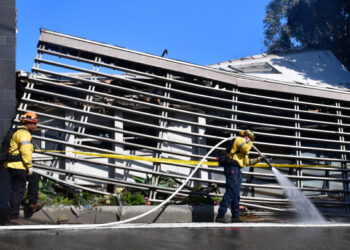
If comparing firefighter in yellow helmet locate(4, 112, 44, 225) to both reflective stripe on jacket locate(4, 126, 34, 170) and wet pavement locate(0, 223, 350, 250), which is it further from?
wet pavement locate(0, 223, 350, 250)

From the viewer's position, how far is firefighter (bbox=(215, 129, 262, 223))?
7.42 metres

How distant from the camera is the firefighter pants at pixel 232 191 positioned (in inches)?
290

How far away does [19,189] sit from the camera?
641 cm

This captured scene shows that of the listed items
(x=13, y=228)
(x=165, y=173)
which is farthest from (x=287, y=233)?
(x=13, y=228)

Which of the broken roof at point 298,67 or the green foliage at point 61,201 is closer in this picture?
the green foliage at point 61,201

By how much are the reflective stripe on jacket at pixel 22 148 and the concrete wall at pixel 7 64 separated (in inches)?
54.4

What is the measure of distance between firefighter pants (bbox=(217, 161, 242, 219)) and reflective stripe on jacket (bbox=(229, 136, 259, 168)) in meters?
0.14

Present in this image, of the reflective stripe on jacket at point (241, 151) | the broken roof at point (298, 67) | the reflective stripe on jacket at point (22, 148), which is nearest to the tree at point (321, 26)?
the broken roof at point (298, 67)

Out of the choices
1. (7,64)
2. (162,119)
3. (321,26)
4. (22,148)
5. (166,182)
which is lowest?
(166,182)

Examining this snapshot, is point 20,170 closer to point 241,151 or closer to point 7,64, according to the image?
point 7,64

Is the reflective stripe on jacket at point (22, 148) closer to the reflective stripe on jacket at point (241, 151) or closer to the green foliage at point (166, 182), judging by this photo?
the green foliage at point (166, 182)

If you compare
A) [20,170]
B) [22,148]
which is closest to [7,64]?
[22,148]

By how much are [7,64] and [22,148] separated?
251 cm

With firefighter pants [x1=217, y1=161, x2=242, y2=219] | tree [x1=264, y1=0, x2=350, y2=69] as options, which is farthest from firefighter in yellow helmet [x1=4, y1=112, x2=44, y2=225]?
tree [x1=264, y1=0, x2=350, y2=69]
